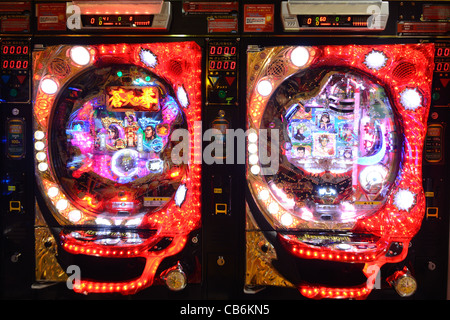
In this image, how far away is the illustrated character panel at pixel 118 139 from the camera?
7.45 ft

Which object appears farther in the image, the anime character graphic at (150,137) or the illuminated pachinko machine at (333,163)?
the anime character graphic at (150,137)

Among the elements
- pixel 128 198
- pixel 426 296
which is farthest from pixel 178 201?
pixel 426 296

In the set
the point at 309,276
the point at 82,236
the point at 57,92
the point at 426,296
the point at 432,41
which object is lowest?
the point at 426,296

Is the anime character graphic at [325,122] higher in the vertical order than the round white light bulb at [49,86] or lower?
lower

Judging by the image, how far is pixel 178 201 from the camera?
2.21 m

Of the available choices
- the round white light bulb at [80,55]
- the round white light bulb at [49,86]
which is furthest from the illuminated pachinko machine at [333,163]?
the round white light bulb at [49,86]

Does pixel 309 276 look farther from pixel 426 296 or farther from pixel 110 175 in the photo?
pixel 110 175

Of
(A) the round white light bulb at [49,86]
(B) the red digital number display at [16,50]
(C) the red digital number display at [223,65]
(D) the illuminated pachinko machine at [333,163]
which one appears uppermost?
(B) the red digital number display at [16,50]

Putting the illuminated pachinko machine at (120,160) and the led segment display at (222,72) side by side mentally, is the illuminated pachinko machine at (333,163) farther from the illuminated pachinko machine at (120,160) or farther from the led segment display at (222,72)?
the illuminated pachinko machine at (120,160)

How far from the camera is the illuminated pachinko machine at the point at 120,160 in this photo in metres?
2.17

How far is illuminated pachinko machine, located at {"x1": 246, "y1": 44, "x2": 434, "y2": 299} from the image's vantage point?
83.3 inches

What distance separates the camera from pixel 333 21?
6.86 ft

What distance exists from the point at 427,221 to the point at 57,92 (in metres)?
3.16

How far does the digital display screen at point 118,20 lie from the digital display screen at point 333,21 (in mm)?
1189
